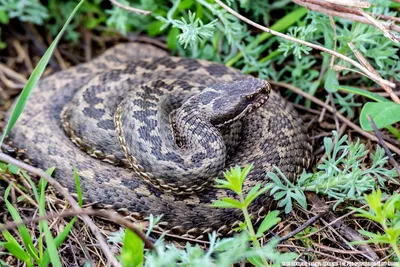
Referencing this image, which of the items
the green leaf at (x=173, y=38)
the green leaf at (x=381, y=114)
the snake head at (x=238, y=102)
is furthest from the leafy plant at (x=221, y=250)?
the green leaf at (x=173, y=38)

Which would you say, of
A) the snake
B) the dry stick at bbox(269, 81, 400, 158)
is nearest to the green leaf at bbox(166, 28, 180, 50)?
the snake

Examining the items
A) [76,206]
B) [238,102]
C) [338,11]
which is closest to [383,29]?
[338,11]

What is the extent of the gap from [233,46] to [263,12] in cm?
62

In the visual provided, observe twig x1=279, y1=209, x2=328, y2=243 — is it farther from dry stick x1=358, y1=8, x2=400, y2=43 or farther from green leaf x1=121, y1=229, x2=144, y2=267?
dry stick x1=358, y1=8, x2=400, y2=43

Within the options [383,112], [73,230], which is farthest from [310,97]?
[73,230]

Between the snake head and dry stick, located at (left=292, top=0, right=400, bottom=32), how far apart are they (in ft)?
3.33

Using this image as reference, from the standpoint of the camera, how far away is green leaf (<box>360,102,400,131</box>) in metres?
5.40

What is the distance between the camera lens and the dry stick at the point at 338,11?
18.4 feet

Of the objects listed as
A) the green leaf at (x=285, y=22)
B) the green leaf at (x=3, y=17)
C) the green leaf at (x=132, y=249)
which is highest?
the green leaf at (x=285, y=22)

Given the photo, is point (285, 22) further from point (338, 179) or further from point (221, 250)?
point (221, 250)

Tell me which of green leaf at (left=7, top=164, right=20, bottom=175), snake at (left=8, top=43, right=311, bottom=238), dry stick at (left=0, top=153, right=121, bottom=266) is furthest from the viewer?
green leaf at (left=7, top=164, right=20, bottom=175)

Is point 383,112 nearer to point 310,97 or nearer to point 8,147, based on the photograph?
point 310,97

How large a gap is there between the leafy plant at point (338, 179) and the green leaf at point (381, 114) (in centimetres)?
26

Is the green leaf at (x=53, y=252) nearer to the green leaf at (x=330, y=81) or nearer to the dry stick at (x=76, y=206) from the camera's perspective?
the dry stick at (x=76, y=206)
